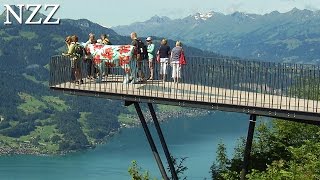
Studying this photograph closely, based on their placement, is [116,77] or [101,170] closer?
[116,77]

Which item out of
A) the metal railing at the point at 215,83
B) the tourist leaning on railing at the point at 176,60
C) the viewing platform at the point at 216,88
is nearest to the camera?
the viewing platform at the point at 216,88

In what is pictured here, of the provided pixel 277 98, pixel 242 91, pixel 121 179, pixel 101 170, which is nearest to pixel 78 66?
pixel 242 91

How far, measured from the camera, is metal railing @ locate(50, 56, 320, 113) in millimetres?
20406

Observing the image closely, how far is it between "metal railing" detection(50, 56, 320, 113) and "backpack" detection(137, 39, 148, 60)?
0.97 ft

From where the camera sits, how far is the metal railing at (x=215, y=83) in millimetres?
20406

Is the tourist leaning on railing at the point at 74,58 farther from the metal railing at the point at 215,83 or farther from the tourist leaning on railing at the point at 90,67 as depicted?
the tourist leaning on railing at the point at 90,67

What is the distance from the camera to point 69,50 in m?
23.8

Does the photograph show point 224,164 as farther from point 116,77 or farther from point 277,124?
point 116,77

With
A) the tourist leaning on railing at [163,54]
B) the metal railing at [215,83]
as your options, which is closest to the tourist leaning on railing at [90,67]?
the metal railing at [215,83]

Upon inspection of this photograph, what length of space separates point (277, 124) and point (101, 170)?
169 m

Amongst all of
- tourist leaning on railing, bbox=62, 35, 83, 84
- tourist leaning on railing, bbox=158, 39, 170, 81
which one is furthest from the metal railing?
tourist leaning on railing, bbox=158, 39, 170, 81

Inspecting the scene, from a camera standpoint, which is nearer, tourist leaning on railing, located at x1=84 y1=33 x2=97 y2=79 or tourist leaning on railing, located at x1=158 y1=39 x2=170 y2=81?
tourist leaning on railing, located at x1=158 y1=39 x2=170 y2=81

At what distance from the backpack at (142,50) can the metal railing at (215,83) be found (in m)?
0.30

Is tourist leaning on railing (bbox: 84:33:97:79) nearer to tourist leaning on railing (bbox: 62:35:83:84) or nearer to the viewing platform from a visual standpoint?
the viewing platform
